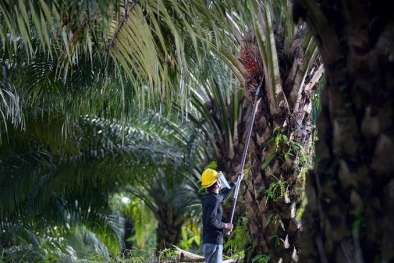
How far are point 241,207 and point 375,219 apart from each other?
7.31 metres

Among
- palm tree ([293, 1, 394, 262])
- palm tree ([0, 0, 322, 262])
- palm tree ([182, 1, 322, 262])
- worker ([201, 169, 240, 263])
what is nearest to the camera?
palm tree ([293, 1, 394, 262])

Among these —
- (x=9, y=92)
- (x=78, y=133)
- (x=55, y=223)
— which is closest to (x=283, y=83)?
(x=9, y=92)

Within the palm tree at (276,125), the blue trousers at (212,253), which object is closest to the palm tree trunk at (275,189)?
the palm tree at (276,125)

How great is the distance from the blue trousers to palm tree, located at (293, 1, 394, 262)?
481 centimetres

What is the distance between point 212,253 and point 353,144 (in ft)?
16.7

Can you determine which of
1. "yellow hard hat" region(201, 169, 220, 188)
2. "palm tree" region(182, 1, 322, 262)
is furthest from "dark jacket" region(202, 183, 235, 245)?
"palm tree" region(182, 1, 322, 262)

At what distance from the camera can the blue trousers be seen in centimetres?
830

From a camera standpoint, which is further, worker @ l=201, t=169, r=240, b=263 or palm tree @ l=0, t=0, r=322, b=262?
worker @ l=201, t=169, r=240, b=263

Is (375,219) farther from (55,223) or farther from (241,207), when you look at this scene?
(55,223)

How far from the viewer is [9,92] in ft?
27.0

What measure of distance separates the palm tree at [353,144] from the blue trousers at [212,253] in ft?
15.8

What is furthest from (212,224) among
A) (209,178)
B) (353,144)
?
(353,144)

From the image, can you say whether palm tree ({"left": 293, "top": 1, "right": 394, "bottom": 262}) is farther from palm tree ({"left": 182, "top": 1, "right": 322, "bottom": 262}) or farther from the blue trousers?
the blue trousers

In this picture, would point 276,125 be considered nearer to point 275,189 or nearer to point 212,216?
point 275,189
